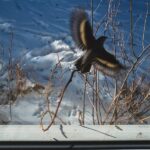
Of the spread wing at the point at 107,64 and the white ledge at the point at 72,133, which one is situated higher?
the spread wing at the point at 107,64

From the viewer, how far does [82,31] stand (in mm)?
986

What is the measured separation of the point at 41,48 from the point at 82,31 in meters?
2.82

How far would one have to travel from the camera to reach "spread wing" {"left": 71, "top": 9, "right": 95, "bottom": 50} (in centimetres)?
98

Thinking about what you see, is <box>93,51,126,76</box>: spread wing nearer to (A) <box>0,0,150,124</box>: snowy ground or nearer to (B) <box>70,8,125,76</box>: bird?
(B) <box>70,8,125,76</box>: bird

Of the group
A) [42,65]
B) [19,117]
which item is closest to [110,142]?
[19,117]

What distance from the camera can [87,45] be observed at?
98 cm

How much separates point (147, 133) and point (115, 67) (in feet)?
0.80

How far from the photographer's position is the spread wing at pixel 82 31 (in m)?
0.98

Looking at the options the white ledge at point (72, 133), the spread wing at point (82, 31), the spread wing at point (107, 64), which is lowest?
the white ledge at point (72, 133)

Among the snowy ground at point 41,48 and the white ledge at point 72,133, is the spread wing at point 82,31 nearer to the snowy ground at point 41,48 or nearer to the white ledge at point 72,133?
the white ledge at point 72,133

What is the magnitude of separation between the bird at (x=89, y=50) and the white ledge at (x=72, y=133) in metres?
0.18

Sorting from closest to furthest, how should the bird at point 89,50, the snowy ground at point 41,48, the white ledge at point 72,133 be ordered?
1. the bird at point 89,50
2. the white ledge at point 72,133
3. the snowy ground at point 41,48

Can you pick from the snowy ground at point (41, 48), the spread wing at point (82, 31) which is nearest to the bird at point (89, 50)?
the spread wing at point (82, 31)

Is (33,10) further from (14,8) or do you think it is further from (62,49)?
(62,49)
